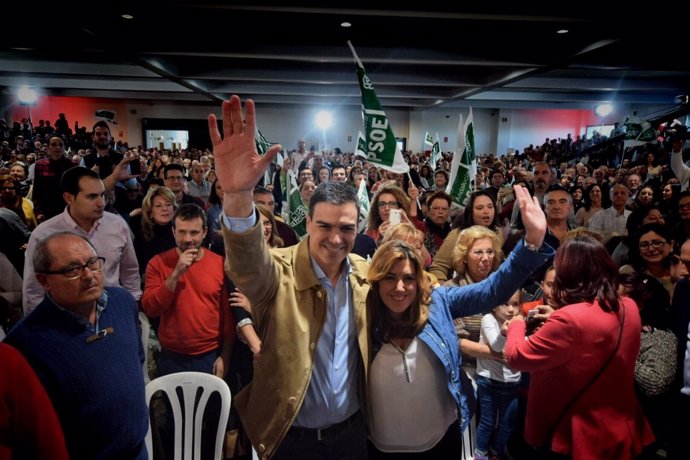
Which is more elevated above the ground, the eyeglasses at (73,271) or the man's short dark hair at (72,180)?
the man's short dark hair at (72,180)

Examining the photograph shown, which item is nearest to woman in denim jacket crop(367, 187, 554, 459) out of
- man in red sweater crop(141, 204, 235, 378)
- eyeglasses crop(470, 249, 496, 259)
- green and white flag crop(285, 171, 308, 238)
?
eyeglasses crop(470, 249, 496, 259)

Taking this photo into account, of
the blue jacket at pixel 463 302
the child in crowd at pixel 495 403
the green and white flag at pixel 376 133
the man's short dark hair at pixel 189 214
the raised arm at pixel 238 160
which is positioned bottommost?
the child in crowd at pixel 495 403

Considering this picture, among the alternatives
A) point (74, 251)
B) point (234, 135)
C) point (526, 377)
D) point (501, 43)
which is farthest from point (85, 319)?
point (501, 43)

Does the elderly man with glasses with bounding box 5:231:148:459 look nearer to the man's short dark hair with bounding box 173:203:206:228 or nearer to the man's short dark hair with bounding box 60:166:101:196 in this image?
the man's short dark hair with bounding box 173:203:206:228

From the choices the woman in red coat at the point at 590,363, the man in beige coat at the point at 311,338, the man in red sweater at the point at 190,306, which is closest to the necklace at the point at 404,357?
the man in beige coat at the point at 311,338

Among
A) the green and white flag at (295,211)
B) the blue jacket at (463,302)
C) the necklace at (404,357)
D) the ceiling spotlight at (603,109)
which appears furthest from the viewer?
the ceiling spotlight at (603,109)

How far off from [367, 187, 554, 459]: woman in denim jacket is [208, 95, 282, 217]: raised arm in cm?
63

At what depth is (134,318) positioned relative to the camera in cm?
209

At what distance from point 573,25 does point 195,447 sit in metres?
8.94

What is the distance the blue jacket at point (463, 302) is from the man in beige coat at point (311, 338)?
0.20 meters

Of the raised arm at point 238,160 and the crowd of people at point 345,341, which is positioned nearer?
the raised arm at point 238,160

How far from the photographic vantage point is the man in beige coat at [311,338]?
152 centimetres

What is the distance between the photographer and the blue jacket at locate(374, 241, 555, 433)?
1.62 m

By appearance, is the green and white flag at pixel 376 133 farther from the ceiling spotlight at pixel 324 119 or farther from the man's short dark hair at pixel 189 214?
the ceiling spotlight at pixel 324 119
